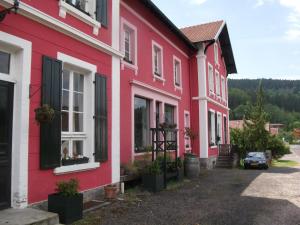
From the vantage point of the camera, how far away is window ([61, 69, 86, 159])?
7836 mm

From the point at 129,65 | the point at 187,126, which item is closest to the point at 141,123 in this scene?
the point at 129,65

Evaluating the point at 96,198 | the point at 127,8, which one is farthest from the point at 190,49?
the point at 96,198

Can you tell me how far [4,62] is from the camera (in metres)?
6.37

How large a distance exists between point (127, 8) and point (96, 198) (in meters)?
6.81

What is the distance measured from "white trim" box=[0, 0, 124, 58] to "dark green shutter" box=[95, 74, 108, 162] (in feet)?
2.71

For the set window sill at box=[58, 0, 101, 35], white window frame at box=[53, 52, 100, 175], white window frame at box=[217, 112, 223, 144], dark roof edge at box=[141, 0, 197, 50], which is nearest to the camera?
window sill at box=[58, 0, 101, 35]

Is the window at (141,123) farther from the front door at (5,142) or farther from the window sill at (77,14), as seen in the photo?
the front door at (5,142)

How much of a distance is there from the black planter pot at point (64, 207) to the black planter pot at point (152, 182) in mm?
4144

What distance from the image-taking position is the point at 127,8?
12102 mm

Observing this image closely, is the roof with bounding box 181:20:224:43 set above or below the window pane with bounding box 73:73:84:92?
above

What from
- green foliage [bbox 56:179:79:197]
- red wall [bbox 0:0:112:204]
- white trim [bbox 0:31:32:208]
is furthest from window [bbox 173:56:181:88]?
green foliage [bbox 56:179:79:197]

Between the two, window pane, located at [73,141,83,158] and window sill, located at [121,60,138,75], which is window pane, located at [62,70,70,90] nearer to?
window pane, located at [73,141,83,158]

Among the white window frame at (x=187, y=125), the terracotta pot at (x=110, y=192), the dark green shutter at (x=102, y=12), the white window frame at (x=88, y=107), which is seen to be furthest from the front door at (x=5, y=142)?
the white window frame at (x=187, y=125)

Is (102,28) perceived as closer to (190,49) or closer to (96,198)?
(96,198)
